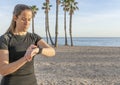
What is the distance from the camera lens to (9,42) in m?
3.25

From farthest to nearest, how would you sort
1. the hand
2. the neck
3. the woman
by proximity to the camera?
the neck, the woman, the hand

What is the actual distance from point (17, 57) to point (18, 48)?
0.09m

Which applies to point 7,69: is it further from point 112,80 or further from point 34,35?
point 112,80

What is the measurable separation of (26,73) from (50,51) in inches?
12.3

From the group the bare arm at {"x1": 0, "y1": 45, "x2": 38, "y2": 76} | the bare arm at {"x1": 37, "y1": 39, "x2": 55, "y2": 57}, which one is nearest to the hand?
the bare arm at {"x1": 0, "y1": 45, "x2": 38, "y2": 76}

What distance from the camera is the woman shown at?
3.14 meters

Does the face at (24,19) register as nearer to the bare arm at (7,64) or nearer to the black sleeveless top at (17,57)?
the black sleeveless top at (17,57)

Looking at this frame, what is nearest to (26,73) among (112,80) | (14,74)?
(14,74)

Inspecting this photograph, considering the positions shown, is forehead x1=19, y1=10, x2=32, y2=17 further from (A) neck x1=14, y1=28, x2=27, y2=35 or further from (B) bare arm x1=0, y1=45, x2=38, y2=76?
(B) bare arm x1=0, y1=45, x2=38, y2=76

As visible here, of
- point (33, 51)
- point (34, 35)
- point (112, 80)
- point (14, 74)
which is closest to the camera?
point (33, 51)

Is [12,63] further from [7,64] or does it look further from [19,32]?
[19,32]

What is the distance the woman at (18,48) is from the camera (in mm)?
3143

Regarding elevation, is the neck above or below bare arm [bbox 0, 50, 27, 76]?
above

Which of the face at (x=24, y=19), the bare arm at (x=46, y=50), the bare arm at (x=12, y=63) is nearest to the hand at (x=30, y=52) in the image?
the bare arm at (x=12, y=63)
